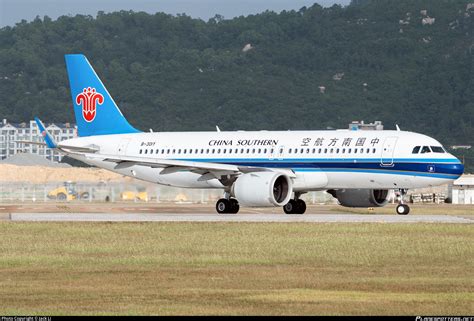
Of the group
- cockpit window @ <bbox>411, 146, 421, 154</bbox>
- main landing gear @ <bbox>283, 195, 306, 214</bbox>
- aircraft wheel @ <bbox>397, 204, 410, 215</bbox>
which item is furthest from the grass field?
main landing gear @ <bbox>283, 195, 306, 214</bbox>

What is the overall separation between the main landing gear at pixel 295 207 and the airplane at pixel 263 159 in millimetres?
49

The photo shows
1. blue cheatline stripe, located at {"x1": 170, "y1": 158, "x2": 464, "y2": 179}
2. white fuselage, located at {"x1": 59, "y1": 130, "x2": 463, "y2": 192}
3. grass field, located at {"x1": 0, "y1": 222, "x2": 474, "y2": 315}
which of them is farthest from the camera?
white fuselage, located at {"x1": 59, "y1": 130, "x2": 463, "y2": 192}

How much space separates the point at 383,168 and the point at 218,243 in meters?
18.3

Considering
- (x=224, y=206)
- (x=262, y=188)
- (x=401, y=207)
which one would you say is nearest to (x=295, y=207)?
(x=224, y=206)

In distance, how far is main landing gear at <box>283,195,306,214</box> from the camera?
58.1m

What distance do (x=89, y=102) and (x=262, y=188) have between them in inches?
610

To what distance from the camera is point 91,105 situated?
64.4 metres

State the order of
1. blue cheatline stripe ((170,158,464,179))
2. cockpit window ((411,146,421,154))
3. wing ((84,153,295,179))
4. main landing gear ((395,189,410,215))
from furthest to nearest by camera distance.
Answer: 1. wing ((84,153,295,179))
2. main landing gear ((395,189,410,215))
3. cockpit window ((411,146,421,154))
4. blue cheatline stripe ((170,158,464,179))

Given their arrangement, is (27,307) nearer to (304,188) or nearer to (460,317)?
(460,317)

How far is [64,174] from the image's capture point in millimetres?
121750

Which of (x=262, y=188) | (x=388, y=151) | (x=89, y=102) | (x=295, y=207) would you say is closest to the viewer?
(x=262, y=188)

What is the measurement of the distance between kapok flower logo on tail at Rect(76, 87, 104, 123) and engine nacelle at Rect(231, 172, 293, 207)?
12.8 m

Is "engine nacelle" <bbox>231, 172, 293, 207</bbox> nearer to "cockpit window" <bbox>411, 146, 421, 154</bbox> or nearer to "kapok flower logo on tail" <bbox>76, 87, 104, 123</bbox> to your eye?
"cockpit window" <bbox>411, 146, 421, 154</bbox>

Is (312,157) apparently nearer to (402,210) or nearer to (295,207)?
(295,207)
